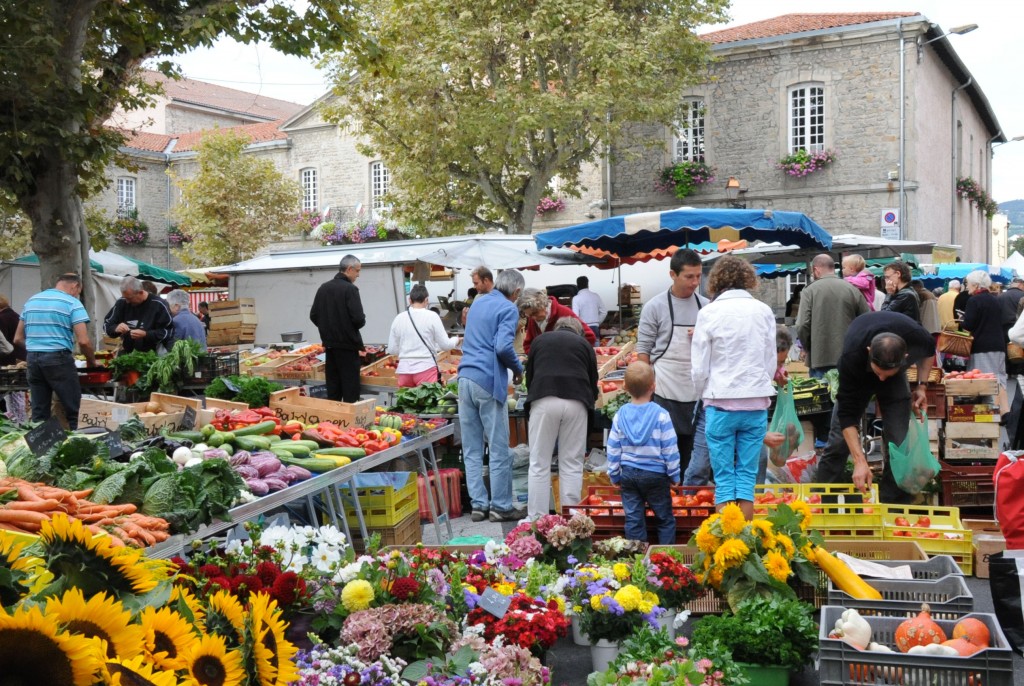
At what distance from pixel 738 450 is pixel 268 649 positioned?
13.2 ft

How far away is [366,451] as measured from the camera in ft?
20.9

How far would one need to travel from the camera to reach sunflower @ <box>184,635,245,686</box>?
70.9 inches

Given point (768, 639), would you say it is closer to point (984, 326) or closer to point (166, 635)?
point (166, 635)

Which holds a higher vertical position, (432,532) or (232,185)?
(232,185)

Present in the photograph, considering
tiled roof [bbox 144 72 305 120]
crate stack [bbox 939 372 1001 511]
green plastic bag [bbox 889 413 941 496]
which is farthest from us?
tiled roof [bbox 144 72 305 120]

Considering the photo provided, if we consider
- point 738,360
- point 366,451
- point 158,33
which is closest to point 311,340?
point 158,33

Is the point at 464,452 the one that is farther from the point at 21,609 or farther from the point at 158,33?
the point at 158,33

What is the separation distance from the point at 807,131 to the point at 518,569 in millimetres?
22267

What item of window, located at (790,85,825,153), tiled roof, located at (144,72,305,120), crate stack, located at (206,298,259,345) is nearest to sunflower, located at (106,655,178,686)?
crate stack, located at (206,298,259,345)

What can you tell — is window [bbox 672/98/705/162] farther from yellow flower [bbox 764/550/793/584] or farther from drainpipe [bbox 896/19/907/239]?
yellow flower [bbox 764/550/793/584]

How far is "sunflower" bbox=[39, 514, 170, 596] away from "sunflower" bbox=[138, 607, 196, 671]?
0.10 meters

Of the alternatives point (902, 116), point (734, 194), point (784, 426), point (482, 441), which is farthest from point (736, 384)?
point (734, 194)

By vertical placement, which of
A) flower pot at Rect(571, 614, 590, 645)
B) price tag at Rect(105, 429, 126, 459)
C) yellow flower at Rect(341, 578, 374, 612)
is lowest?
flower pot at Rect(571, 614, 590, 645)

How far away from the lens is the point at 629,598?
4207mm
